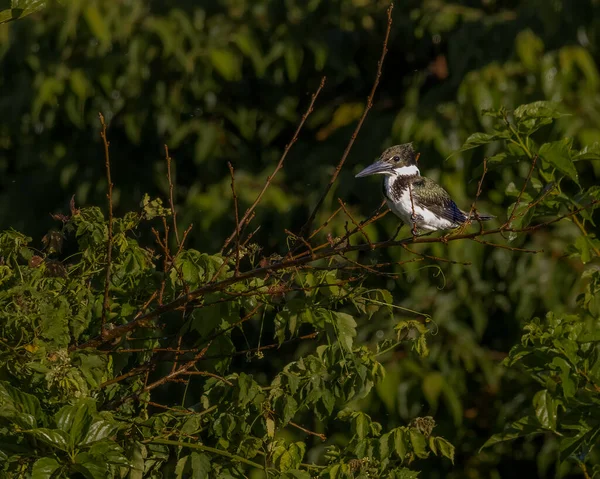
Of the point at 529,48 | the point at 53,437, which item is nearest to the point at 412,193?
the point at 529,48

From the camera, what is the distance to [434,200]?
474cm

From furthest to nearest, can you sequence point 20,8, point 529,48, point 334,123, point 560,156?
point 334,123
point 529,48
point 560,156
point 20,8

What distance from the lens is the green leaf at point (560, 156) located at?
11.5 ft

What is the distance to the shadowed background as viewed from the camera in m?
5.61

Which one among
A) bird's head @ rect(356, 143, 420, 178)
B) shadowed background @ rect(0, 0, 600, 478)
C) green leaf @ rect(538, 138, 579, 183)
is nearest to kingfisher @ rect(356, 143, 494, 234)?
bird's head @ rect(356, 143, 420, 178)

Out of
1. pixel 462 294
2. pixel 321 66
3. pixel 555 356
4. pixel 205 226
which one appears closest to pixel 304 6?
pixel 321 66

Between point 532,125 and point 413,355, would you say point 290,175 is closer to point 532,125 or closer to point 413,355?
point 413,355

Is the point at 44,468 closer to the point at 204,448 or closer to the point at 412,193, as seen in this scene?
the point at 204,448

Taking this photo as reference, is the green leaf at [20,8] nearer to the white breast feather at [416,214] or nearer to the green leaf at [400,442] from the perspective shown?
the green leaf at [400,442]

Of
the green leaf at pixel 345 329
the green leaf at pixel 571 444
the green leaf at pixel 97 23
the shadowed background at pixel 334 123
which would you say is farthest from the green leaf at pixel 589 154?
the green leaf at pixel 97 23

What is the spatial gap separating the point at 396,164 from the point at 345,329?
5.37ft

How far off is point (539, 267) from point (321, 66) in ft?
5.33

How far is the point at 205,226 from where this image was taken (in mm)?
5938

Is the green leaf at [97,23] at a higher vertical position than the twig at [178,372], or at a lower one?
lower
